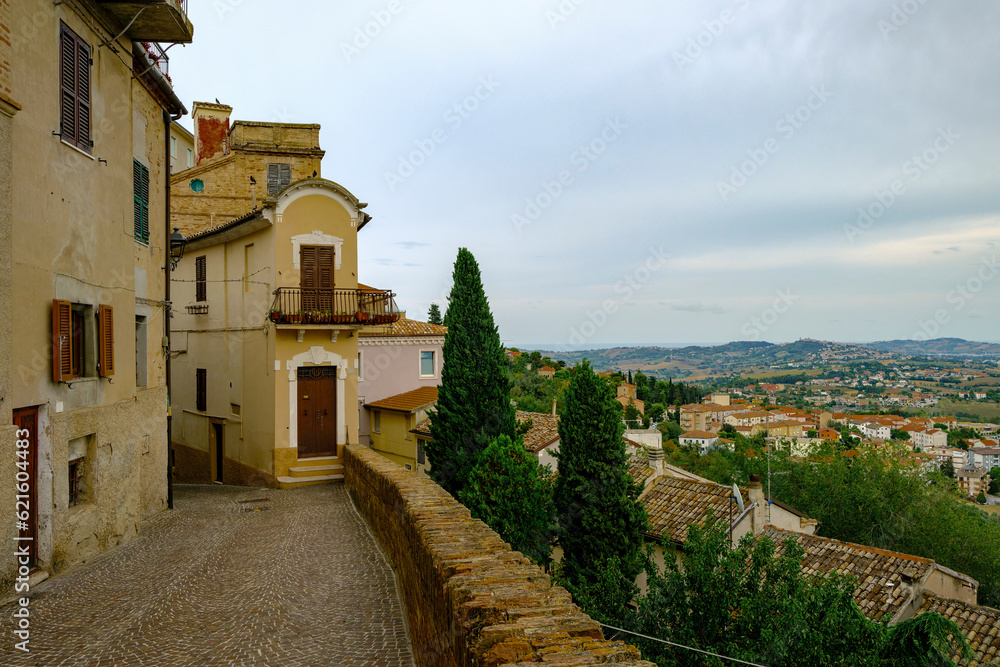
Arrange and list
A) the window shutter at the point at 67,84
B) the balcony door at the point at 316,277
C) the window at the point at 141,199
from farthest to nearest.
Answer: the balcony door at the point at 316,277 < the window at the point at 141,199 < the window shutter at the point at 67,84

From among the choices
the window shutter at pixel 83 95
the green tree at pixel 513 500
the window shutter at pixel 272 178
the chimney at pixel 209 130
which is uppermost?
the chimney at pixel 209 130

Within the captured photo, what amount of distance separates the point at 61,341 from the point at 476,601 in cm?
720

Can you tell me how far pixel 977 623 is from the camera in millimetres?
15719

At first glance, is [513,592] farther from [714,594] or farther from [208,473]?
[208,473]

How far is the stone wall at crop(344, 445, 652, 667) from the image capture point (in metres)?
2.97

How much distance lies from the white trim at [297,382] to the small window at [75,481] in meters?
8.33

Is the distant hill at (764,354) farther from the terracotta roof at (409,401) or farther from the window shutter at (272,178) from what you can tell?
the window shutter at (272,178)

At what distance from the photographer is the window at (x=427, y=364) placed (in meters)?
30.4

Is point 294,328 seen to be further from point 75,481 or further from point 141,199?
point 75,481

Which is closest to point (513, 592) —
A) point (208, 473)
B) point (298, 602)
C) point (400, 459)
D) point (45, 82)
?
point (298, 602)

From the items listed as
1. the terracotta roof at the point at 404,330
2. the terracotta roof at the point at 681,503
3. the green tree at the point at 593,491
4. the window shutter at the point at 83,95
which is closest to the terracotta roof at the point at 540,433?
the terracotta roof at the point at 681,503

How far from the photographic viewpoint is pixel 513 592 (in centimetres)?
382

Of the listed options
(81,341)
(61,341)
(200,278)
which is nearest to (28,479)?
(61,341)

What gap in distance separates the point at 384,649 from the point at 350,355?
42.7 feet
